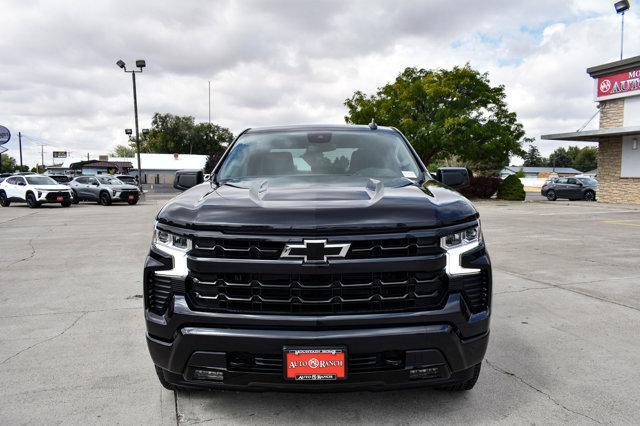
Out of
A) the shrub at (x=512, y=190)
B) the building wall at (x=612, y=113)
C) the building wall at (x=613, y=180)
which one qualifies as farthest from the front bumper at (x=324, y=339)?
the building wall at (x=612, y=113)

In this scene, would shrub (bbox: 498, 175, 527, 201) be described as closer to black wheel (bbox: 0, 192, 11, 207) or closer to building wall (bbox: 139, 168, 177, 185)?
black wheel (bbox: 0, 192, 11, 207)

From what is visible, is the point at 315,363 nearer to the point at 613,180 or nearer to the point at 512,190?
the point at 512,190

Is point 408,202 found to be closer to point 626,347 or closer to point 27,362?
point 626,347

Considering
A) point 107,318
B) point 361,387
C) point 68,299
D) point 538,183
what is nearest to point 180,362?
point 361,387

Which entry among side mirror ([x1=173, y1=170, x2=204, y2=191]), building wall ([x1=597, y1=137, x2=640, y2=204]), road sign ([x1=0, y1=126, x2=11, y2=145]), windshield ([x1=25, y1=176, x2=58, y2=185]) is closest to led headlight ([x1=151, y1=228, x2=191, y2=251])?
side mirror ([x1=173, y1=170, x2=204, y2=191])

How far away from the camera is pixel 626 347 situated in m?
4.10

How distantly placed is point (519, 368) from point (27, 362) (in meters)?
3.63

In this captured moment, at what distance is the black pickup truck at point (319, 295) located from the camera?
2492 millimetres

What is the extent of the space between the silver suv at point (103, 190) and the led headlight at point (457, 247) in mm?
25856

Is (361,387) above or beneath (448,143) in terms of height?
beneath

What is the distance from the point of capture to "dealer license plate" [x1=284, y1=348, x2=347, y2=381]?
2.46m

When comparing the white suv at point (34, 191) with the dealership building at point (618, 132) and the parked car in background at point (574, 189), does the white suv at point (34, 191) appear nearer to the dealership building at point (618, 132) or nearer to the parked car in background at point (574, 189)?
the dealership building at point (618, 132)

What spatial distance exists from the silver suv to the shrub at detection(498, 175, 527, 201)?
62.9 ft

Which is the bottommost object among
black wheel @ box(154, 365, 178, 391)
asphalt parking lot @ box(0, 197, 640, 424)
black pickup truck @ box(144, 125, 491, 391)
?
asphalt parking lot @ box(0, 197, 640, 424)
